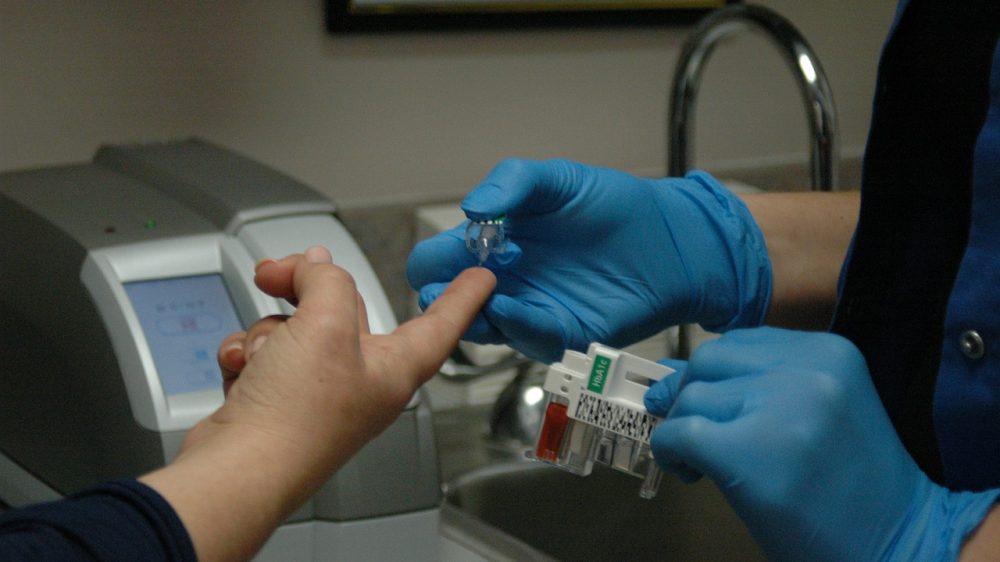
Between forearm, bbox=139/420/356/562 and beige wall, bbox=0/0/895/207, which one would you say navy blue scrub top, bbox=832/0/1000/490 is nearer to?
forearm, bbox=139/420/356/562

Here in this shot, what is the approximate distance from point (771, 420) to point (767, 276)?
1.00ft

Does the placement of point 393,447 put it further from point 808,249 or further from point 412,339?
point 808,249

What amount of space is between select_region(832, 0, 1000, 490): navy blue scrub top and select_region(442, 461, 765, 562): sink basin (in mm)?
361

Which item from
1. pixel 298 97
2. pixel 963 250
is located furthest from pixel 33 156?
pixel 963 250

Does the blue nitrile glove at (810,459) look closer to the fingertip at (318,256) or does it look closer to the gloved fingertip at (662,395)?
the gloved fingertip at (662,395)

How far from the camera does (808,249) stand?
881mm

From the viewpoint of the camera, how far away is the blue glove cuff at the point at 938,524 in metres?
0.57

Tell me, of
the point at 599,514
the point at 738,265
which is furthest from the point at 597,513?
the point at 738,265

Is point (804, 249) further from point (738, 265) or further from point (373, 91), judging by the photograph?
point (373, 91)

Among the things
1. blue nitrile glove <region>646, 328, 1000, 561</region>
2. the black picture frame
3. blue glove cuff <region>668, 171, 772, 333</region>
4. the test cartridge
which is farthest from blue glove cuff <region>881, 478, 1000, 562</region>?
the black picture frame

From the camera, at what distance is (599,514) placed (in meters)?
1.07

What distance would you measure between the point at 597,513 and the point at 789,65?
49 centimetres

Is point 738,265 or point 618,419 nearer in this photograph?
point 618,419

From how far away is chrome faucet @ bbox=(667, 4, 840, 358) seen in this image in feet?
3.10
